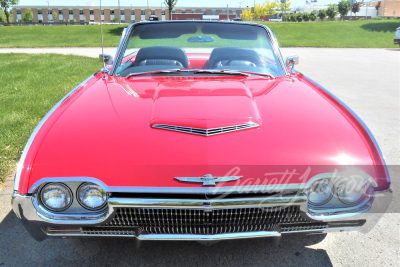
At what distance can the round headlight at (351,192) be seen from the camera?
1729mm

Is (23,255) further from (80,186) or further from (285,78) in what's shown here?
(285,78)

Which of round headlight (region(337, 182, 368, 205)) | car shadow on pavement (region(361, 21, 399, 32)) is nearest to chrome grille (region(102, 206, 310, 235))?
round headlight (region(337, 182, 368, 205))

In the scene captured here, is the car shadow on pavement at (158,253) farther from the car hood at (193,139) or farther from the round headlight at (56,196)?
the car hood at (193,139)

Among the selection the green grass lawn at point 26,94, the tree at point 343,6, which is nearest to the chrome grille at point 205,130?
the green grass lawn at point 26,94

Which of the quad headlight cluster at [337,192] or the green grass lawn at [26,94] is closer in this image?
the quad headlight cluster at [337,192]

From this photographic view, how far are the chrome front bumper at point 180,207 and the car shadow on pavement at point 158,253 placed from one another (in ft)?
1.05

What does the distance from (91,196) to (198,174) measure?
518mm

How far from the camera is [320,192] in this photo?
174cm

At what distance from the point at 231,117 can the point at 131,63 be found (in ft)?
5.08

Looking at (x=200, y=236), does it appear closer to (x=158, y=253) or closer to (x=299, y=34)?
(x=158, y=253)

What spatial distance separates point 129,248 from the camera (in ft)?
7.11

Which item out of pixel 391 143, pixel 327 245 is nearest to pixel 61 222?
pixel 327 245

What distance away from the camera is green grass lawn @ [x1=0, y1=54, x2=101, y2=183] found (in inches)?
147

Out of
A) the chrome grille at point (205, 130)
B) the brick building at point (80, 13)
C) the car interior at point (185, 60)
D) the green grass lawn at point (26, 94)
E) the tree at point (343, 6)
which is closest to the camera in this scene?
the chrome grille at point (205, 130)
